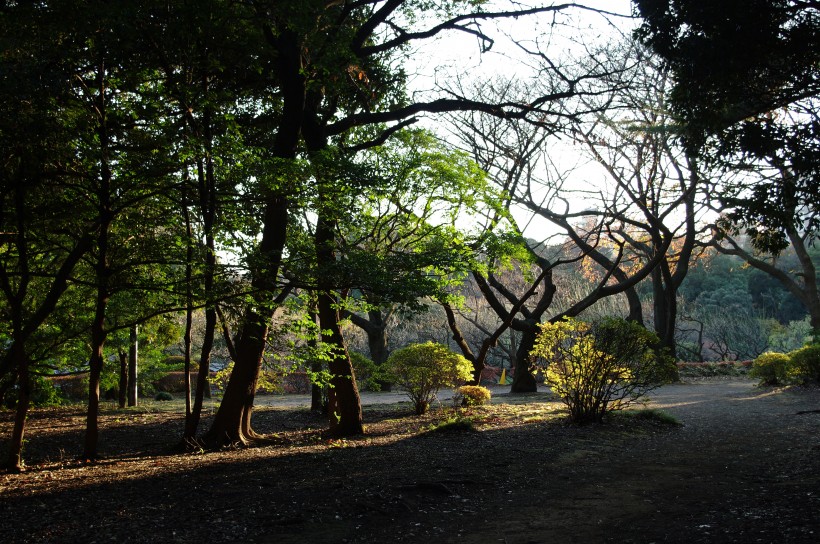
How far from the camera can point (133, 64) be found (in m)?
7.07

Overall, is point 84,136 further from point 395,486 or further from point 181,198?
point 395,486

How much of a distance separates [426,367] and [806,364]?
1108cm

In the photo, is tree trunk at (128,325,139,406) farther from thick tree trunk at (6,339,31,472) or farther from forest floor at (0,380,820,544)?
thick tree trunk at (6,339,31,472)

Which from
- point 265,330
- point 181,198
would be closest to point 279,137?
point 181,198

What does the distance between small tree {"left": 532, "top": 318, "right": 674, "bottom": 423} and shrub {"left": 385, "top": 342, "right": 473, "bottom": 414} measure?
271 centimetres

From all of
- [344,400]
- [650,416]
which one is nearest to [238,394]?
[344,400]

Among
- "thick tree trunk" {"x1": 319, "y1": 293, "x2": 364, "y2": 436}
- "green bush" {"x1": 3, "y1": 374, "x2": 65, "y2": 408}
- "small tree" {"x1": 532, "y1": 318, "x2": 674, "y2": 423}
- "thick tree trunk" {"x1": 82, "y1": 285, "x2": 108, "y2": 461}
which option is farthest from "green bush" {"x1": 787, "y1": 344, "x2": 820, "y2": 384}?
"green bush" {"x1": 3, "y1": 374, "x2": 65, "y2": 408}

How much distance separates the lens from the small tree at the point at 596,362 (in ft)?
33.3

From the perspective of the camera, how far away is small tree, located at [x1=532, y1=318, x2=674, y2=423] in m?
10.2

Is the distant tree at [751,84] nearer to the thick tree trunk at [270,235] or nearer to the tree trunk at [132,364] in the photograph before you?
the thick tree trunk at [270,235]

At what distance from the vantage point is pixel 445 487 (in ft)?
19.5

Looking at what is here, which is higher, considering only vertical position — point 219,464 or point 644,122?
point 644,122

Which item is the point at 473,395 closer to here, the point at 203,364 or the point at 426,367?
the point at 426,367

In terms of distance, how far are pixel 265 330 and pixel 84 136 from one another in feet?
12.5
